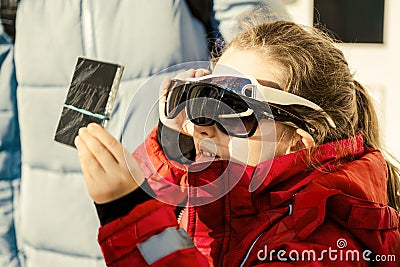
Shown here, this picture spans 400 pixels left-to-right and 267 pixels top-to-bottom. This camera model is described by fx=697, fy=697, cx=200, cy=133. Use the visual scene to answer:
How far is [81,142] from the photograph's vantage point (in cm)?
98

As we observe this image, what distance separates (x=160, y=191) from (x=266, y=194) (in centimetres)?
22

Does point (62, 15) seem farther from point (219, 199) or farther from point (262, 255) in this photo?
point (262, 255)

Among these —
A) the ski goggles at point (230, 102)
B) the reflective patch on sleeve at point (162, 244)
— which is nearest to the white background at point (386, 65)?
A: the ski goggles at point (230, 102)

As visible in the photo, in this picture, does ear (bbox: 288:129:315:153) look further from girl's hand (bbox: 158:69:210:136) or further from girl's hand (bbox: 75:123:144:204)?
girl's hand (bbox: 75:123:144:204)

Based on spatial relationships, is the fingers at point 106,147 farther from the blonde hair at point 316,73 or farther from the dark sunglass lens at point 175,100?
the blonde hair at point 316,73

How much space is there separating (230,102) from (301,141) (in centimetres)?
19

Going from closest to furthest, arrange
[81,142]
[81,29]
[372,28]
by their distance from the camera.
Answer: [81,142] < [81,29] < [372,28]

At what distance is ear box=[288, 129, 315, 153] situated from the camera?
3.98ft

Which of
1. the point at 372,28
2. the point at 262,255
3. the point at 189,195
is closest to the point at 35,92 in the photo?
the point at 189,195

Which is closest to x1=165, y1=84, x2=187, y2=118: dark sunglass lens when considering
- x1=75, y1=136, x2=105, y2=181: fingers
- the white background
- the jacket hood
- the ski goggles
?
the ski goggles

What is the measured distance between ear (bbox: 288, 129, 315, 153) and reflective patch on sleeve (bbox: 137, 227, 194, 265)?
330mm

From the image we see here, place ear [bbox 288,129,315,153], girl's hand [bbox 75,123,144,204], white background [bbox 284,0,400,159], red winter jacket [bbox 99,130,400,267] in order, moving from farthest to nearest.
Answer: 1. white background [bbox 284,0,400,159]
2. ear [bbox 288,129,315,153]
3. red winter jacket [bbox 99,130,400,267]
4. girl's hand [bbox 75,123,144,204]

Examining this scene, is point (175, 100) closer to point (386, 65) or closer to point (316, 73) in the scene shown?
point (316, 73)

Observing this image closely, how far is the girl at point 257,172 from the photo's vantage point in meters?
0.97
